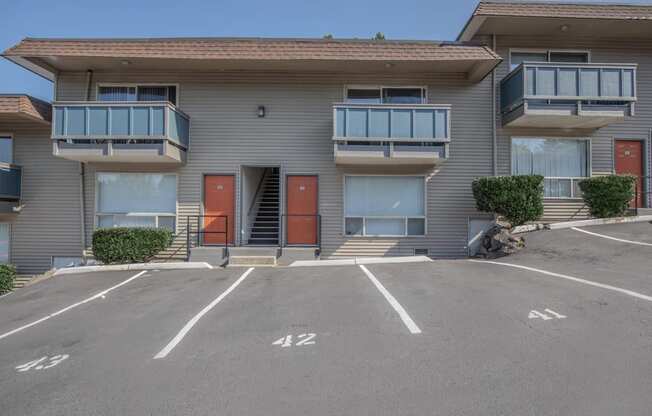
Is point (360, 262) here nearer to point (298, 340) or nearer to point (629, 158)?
point (298, 340)

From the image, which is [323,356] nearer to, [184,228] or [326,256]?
[326,256]

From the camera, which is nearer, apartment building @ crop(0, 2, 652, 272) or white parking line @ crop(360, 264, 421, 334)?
white parking line @ crop(360, 264, 421, 334)

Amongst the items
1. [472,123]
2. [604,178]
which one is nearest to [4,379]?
[472,123]

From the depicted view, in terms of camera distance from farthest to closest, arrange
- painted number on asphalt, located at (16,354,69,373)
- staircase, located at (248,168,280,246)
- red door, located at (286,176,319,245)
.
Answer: staircase, located at (248,168,280,246) → red door, located at (286,176,319,245) → painted number on asphalt, located at (16,354,69,373)

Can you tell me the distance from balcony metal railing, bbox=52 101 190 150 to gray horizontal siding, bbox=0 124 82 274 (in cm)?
189

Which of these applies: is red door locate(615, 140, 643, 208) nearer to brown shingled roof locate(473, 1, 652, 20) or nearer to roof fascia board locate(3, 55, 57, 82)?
brown shingled roof locate(473, 1, 652, 20)

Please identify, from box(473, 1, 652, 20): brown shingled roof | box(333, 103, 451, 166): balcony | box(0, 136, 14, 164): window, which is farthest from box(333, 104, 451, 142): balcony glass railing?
box(0, 136, 14, 164): window

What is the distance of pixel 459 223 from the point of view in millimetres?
12500

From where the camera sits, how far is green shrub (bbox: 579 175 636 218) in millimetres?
11180

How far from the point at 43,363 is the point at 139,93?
10.3m

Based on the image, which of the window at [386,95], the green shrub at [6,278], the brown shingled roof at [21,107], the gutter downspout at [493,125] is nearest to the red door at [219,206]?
the window at [386,95]

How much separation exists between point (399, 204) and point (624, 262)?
608 cm

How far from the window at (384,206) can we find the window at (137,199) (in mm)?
5758

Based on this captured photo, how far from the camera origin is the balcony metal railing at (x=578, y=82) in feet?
37.3
